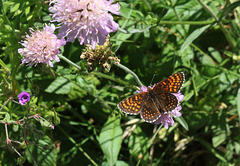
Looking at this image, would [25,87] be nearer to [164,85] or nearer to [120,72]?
[120,72]

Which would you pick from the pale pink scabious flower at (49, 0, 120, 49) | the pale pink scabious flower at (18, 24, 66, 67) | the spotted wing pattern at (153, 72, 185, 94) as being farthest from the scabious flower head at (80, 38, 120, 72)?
the spotted wing pattern at (153, 72, 185, 94)

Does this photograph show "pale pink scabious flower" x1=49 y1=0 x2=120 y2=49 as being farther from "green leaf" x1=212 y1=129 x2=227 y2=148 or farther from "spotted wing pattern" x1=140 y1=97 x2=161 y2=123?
"green leaf" x1=212 y1=129 x2=227 y2=148

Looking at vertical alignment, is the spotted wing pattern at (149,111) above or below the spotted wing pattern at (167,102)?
below

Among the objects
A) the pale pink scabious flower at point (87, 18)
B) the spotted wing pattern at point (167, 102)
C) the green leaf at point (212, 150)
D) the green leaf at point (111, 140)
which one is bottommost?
the green leaf at point (212, 150)

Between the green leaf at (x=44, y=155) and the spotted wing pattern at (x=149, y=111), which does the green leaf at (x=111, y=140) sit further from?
the spotted wing pattern at (x=149, y=111)

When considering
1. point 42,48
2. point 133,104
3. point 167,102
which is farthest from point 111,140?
point 42,48

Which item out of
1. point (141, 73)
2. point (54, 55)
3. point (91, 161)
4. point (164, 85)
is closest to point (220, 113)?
point (141, 73)

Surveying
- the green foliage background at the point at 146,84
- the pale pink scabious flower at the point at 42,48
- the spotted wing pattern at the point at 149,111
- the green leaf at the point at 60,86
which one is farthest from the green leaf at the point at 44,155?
the spotted wing pattern at the point at 149,111
